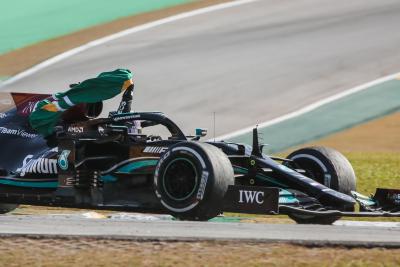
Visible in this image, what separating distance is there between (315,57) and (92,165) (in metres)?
14.4

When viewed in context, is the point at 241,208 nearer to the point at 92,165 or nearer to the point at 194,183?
the point at 194,183

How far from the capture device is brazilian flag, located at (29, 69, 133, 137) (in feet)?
33.9

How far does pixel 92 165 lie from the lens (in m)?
9.97

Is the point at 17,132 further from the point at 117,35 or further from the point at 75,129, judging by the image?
the point at 117,35

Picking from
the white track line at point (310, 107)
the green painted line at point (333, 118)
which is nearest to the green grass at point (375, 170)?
the green painted line at point (333, 118)

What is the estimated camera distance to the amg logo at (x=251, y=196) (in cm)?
870

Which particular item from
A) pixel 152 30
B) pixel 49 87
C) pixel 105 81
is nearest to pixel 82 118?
pixel 105 81

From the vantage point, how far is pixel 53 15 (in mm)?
28031

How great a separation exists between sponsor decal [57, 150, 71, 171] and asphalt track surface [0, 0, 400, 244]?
9.28 meters

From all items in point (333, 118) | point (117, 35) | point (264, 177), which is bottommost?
point (264, 177)

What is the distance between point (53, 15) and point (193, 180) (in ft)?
65.8

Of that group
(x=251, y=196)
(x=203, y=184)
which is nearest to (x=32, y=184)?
(x=203, y=184)

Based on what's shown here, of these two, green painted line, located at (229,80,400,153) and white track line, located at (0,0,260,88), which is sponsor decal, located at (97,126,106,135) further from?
white track line, located at (0,0,260,88)

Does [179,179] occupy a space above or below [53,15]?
below
